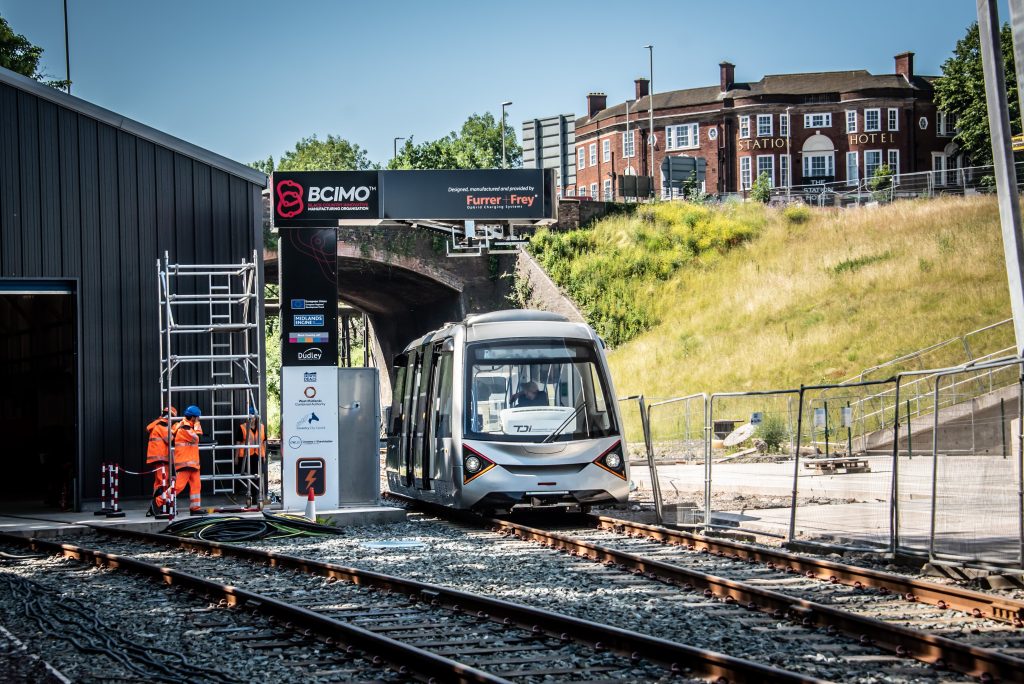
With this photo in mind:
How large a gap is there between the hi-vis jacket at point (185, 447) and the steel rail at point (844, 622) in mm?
7527

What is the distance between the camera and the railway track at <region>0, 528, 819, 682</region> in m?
7.97

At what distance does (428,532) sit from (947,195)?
4074cm

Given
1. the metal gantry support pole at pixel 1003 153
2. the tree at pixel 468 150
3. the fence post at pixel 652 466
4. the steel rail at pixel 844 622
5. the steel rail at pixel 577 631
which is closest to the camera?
the steel rail at pixel 577 631

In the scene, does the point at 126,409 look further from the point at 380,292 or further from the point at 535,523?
the point at 380,292

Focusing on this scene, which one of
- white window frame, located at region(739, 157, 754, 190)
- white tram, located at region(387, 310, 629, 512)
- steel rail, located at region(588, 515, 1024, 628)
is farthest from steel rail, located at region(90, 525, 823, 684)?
white window frame, located at region(739, 157, 754, 190)

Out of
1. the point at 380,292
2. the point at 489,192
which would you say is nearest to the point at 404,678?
the point at 489,192

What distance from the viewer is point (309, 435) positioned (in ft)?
65.2

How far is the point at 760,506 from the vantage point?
19.8 m

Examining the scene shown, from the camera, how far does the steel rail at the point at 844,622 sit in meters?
7.64

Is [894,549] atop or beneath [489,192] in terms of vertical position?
beneath

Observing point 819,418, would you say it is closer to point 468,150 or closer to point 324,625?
point 324,625

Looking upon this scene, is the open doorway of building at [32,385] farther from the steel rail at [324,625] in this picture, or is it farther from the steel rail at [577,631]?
the steel rail at [577,631]

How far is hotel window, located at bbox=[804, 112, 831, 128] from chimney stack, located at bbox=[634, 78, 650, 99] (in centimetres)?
1381

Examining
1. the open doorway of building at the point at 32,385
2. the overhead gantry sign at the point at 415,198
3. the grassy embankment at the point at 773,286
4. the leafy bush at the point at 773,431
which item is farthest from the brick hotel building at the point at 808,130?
the overhead gantry sign at the point at 415,198
